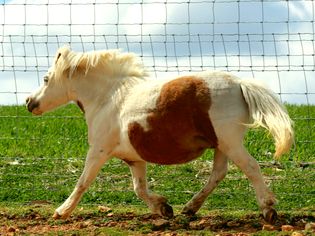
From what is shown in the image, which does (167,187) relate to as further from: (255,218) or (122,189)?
(255,218)

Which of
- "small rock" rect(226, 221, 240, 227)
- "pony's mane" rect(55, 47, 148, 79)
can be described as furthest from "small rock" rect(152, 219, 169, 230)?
"pony's mane" rect(55, 47, 148, 79)

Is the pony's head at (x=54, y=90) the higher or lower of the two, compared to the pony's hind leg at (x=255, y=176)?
higher

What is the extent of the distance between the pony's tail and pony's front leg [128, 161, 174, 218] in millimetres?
1392

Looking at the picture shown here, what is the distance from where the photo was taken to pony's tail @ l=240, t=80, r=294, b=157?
8.25 meters

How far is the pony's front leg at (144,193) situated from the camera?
9.16m

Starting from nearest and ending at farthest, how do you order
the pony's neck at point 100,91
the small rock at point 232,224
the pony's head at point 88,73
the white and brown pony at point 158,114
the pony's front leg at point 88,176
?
the white and brown pony at point 158,114 → the small rock at point 232,224 → the pony's front leg at point 88,176 → the pony's neck at point 100,91 → the pony's head at point 88,73

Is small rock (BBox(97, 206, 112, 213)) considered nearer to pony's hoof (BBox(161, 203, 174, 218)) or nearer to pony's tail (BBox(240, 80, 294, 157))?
pony's hoof (BBox(161, 203, 174, 218))

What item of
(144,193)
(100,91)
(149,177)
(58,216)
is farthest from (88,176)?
(149,177)

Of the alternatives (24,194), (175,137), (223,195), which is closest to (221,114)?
(175,137)

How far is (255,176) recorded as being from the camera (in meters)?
8.29

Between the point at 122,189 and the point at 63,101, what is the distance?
2.18 metres

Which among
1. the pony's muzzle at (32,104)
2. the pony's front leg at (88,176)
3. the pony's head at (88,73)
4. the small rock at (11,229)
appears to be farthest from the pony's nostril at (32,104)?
Answer: the small rock at (11,229)

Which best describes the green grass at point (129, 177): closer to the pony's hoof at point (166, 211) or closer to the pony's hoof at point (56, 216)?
the pony's hoof at point (166, 211)

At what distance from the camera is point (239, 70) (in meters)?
11.4
